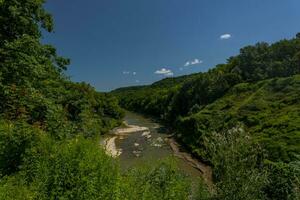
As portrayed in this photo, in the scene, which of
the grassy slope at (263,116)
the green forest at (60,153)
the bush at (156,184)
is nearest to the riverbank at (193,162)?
the grassy slope at (263,116)

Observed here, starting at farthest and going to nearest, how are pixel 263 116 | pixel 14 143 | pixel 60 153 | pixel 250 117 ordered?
pixel 250 117 → pixel 263 116 → pixel 14 143 → pixel 60 153

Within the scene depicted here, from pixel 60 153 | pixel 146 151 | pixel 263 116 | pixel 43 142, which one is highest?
pixel 43 142

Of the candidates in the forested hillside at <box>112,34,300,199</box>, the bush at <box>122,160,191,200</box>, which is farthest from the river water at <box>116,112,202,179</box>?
the bush at <box>122,160,191,200</box>

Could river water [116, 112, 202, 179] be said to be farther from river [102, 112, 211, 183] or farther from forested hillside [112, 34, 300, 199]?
forested hillside [112, 34, 300, 199]

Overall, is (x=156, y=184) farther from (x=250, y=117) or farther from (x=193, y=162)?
(x=250, y=117)

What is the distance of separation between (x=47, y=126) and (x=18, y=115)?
1335 mm

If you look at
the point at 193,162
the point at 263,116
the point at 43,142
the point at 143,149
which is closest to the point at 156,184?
the point at 43,142

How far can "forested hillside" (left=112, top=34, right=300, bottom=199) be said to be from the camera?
15.9 metres

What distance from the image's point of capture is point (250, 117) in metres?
45.8

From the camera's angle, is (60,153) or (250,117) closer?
(60,153)

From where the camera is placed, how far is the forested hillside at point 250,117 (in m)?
15.9

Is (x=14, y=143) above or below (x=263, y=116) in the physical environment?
above

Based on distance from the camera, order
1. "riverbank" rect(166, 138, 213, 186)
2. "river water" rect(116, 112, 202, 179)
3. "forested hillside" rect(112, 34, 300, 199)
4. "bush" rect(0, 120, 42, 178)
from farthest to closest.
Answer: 1. "river water" rect(116, 112, 202, 179)
2. "riverbank" rect(166, 138, 213, 186)
3. "forested hillside" rect(112, 34, 300, 199)
4. "bush" rect(0, 120, 42, 178)

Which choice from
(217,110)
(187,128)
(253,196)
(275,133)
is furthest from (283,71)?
(253,196)
